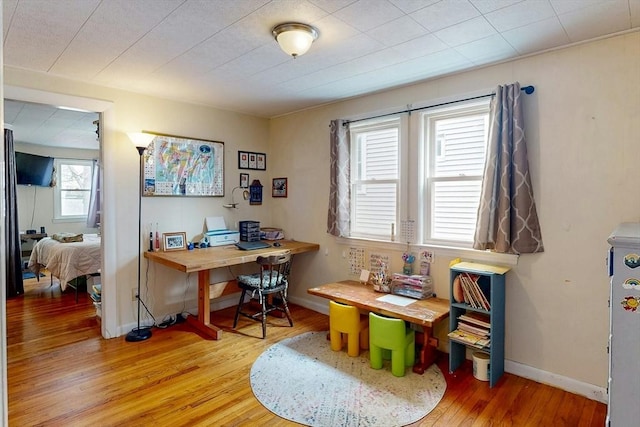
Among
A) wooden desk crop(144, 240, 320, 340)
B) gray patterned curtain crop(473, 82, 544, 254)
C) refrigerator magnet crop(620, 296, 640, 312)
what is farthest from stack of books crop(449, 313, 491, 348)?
wooden desk crop(144, 240, 320, 340)

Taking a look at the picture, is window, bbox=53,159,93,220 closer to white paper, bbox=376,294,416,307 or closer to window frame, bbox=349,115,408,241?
window frame, bbox=349,115,408,241

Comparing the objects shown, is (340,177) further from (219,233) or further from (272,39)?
(272,39)

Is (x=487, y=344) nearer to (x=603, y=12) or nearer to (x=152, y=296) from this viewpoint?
(x=603, y=12)

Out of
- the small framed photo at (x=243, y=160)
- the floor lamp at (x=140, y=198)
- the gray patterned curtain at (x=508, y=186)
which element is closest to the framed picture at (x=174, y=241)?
the floor lamp at (x=140, y=198)

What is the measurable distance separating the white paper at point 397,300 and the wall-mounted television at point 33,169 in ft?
22.4

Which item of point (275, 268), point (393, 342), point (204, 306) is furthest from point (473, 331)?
point (204, 306)

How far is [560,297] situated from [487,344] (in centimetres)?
61

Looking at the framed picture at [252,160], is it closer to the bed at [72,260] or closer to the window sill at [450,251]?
the window sill at [450,251]

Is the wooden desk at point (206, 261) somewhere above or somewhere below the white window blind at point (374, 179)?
below

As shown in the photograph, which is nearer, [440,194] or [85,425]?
[85,425]

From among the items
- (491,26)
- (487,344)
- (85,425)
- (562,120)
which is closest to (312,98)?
(491,26)

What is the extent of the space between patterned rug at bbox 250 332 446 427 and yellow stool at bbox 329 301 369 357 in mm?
80

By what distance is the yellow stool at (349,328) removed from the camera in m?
3.08

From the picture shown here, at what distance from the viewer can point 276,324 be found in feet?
12.7
